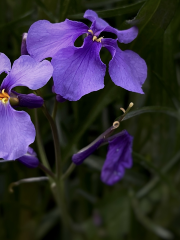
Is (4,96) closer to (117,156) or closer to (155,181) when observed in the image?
(117,156)

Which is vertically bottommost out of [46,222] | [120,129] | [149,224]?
[46,222]

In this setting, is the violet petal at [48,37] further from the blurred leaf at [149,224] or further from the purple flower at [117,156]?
the blurred leaf at [149,224]

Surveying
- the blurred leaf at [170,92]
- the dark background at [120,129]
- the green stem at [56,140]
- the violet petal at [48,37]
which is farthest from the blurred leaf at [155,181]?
the violet petal at [48,37]

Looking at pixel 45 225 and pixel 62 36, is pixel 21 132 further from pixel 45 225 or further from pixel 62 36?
pixel 45 225

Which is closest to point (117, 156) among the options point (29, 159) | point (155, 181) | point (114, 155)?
point (114, 155)

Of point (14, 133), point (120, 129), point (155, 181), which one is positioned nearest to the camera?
point (14, 133)

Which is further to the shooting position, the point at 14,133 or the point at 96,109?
the point at 96,109
